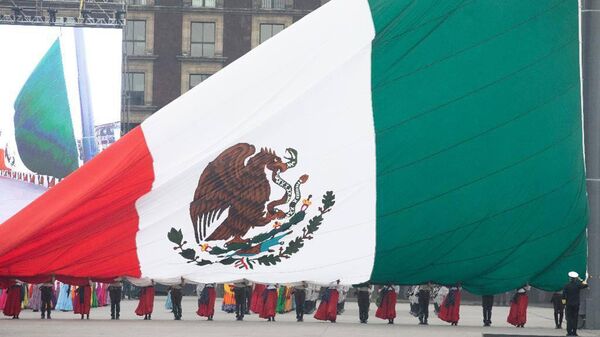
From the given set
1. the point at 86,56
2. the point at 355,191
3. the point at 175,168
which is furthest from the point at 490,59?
the point at 86,56

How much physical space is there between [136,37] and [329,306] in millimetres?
53520

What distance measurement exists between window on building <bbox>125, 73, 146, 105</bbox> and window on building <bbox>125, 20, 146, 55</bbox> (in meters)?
1.40

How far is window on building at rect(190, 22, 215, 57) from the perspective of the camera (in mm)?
83250

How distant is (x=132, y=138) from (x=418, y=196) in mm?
5220

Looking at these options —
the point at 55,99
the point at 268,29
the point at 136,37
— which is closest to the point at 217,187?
the point at 55,99

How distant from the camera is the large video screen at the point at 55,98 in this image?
54969 millimetres

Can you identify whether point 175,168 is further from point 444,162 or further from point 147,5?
point 147,5

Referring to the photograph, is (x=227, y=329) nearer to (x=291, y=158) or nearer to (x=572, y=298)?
(x=291, y=158)

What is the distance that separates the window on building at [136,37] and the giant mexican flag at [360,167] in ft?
194

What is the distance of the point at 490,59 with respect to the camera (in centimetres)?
2566

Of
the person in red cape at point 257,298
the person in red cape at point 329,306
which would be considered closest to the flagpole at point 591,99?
the person in red cape at point 329,306

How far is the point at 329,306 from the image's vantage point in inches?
1268

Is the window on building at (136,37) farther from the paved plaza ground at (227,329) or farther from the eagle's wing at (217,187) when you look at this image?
the eagle's wing at (217,187)

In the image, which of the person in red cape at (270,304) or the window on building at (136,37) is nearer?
the person in red cape at (270,304)
